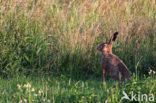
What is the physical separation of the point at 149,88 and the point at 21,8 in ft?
13.3

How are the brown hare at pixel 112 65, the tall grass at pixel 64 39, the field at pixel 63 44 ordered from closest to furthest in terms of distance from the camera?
1. the brown hare at pixel 112 65
2. the field at pixel 63 44
3. the tall grass at pixel 64 39

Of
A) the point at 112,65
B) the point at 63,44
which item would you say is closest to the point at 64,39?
the point at 63,44

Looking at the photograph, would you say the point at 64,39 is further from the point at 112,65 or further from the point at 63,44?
the point at 112,65

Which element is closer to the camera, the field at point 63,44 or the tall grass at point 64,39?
the field at point 63,44

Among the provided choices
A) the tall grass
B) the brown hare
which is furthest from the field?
the brown hare

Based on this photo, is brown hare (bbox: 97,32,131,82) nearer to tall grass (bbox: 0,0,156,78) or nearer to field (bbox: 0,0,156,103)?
field (bbox: 0,0,156,103)

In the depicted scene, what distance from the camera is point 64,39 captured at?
8.01 m

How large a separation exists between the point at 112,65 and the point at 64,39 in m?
1.37

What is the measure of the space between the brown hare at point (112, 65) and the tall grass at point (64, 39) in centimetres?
40

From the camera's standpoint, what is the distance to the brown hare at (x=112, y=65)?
6.98 m

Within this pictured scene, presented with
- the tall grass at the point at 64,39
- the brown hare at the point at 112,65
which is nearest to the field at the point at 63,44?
the tall grass at the point at 64,39

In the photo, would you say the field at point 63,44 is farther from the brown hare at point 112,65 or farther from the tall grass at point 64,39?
the brown hare at point 112,65

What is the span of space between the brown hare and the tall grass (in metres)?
0.40

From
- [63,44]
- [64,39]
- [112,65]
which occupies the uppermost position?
[64,39]
